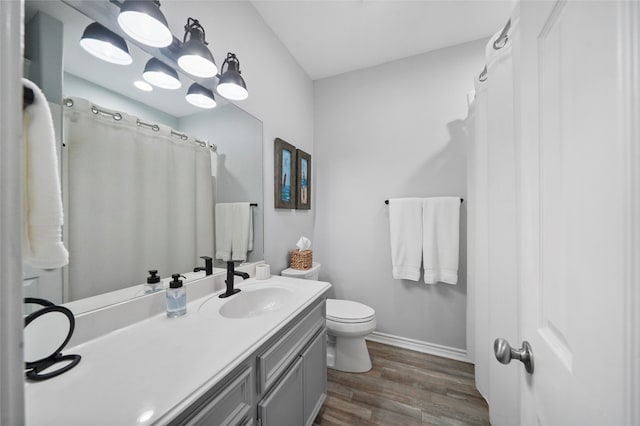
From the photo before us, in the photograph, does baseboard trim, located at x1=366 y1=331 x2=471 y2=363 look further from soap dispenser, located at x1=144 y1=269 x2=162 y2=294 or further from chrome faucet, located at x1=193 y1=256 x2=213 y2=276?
soap dispenser, located at x1=144 y1=269 x2=162 y2=294

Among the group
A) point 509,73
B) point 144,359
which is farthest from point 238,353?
point 509,73

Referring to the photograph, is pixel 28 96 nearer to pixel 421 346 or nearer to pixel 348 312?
pixel 348 312

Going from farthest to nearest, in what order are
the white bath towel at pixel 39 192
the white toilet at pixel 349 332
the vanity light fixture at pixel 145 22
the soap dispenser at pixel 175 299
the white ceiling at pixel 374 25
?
the white toilet at pixel 349 332 < the white ceiling at pixel 374 25 < the soap dispenser at pixel 175 299 < the vanity light fixture at pixel 145 22 < the white bath towel at pixel 39 192

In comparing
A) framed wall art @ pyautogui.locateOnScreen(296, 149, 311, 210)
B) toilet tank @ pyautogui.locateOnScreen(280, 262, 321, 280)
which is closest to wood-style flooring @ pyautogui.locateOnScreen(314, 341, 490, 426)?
toilet tank @ pyautogui.locateOnScreen(280, 262, 321, 280)

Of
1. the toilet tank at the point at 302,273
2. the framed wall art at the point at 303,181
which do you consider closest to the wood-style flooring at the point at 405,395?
the toilet tank at the point at 302,273

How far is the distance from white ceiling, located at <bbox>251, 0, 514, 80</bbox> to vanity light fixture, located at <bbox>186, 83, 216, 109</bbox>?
2.78 ft

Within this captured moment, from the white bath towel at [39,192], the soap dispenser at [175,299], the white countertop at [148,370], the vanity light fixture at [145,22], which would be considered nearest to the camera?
the white bath towel at [39,192]

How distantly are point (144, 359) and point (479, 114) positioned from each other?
191cm

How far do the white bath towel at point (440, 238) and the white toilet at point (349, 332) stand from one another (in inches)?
24.5

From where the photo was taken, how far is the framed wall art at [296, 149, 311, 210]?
Answer: 83.4 inches

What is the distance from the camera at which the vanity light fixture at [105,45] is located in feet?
2.69

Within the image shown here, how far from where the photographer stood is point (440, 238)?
75.1 inches

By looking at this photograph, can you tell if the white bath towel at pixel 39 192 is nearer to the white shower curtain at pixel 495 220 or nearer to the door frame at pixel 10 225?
the door frame at pixel 10 225

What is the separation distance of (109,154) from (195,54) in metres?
0.57
